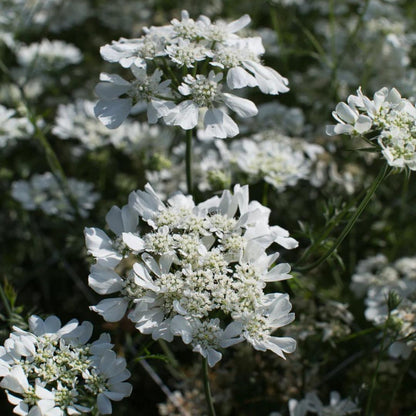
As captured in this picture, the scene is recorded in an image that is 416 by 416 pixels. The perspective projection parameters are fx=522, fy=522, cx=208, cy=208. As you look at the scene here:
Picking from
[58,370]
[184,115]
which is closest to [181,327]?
[58,370]

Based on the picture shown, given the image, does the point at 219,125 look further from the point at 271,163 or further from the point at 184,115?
the point at 271,163

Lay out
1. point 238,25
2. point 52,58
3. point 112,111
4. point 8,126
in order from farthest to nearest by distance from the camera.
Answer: point 52,58, point 8,126, point 238,25, point 112,111

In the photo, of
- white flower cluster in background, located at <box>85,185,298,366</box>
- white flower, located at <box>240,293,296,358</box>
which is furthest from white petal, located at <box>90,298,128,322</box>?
white flower, located at <box>240,293,296,358</box>

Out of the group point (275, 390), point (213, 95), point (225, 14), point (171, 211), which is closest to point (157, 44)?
point (213, 95)

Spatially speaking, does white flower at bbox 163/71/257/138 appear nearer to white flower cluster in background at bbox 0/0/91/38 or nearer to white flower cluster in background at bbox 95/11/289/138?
white flower cluster in background at bbox 95/11/289/138

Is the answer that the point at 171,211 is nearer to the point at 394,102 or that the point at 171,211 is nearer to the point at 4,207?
the point at 394,102
